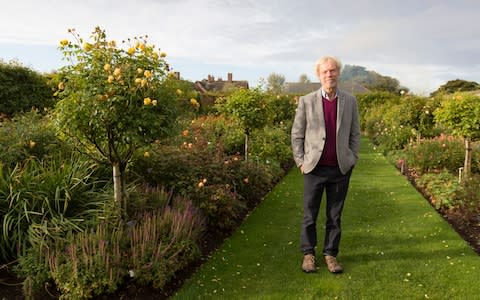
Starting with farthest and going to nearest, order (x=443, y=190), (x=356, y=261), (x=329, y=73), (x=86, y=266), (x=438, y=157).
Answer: (x=438, y=157) < (x=443, y=190) < (x=356, y=261) < (x=329, y=73) < (x=86, y=266)

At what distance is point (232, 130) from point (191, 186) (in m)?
4.75

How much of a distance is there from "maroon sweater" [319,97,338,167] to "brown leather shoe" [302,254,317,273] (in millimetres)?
987

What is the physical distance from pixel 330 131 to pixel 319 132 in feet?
0.35

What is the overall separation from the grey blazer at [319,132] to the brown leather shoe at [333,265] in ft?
2.90

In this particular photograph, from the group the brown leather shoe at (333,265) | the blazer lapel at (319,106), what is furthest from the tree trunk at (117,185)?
the brown leather shoe at (333,265)

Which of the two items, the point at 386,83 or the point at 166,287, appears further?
the point at 386,83

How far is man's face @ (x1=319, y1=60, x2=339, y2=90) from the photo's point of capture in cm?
366

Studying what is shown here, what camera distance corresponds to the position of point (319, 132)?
376 centimetres

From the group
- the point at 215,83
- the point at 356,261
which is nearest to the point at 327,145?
the point at 356,261

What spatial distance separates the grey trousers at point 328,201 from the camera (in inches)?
151

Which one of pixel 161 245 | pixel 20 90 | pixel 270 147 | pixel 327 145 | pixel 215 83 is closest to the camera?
pixel 161 245

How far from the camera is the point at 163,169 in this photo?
5164 millimetres

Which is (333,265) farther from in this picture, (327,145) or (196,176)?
(196,176)

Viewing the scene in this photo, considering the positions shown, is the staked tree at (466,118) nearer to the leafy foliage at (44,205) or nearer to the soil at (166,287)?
the soil at (166,287)
